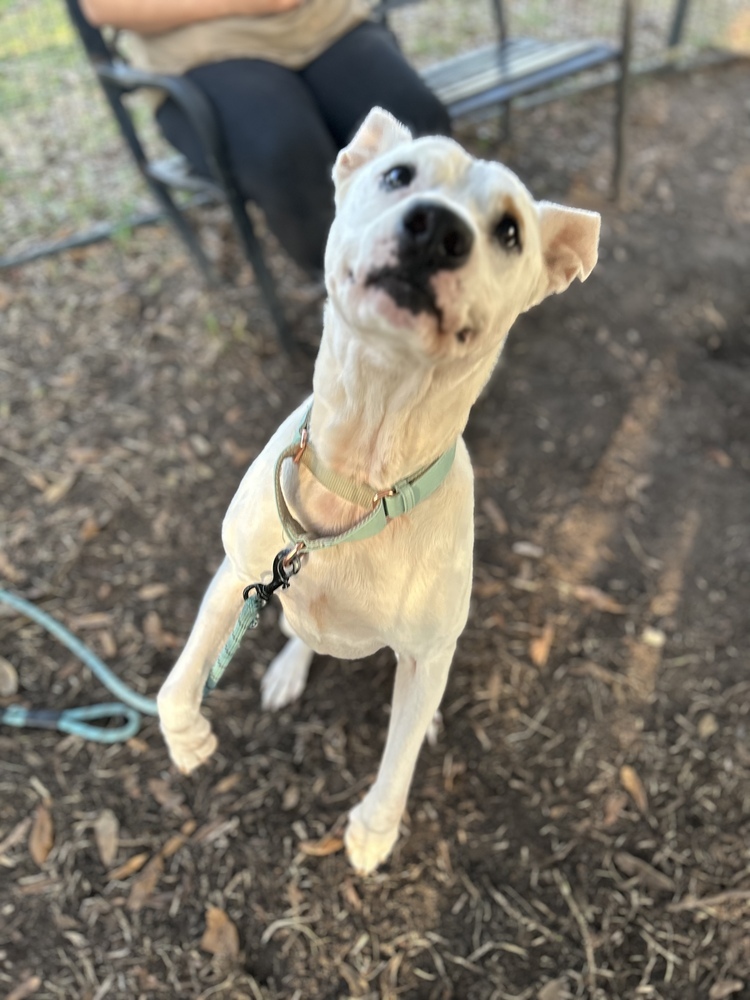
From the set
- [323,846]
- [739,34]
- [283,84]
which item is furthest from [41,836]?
[739,34]

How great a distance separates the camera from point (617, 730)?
2.58 m

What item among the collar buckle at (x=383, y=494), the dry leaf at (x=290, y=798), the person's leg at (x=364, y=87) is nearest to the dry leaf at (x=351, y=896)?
the dry leaf at (x=290, y=798)

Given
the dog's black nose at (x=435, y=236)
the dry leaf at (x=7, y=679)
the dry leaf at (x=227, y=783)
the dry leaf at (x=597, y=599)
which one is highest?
the dog's black nose at (x=435, y=236)

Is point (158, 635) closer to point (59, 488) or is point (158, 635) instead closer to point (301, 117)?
point (59, 488)

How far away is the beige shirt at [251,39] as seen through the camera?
3123mm

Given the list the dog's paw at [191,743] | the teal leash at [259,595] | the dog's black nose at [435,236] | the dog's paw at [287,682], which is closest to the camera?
the dog's black nose at [435,236]

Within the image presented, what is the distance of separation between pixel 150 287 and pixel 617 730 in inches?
123

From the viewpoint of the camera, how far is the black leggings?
10.00ft

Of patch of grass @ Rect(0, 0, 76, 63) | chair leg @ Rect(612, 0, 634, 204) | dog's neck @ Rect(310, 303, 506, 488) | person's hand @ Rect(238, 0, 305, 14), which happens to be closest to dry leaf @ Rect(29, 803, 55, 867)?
dog's neck @ Rect(310, 303, 506, 488)

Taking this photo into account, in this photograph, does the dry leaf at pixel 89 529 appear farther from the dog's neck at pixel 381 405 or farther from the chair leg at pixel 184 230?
the dog's neck at pixel 381 405

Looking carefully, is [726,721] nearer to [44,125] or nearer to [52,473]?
[52,473]

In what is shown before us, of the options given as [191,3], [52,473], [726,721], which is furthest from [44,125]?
[726,721]

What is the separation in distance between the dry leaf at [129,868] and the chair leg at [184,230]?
2.76m

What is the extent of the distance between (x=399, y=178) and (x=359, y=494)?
22.1 inches
